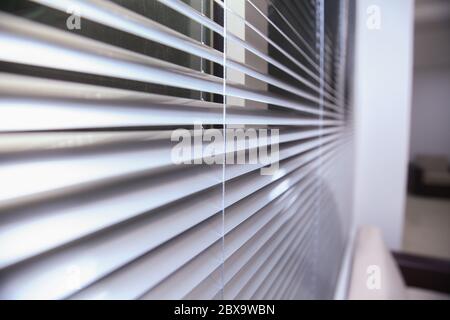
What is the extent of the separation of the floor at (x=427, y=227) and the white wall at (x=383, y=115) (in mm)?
889

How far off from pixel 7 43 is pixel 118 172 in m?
0.13

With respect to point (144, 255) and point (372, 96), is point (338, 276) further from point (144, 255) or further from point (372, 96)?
point (372, 96)

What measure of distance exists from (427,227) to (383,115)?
2268mm

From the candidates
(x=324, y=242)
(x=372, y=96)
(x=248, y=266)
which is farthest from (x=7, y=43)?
(x=372, y=96)

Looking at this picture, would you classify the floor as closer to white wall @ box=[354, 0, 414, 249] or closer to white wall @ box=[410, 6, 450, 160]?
white wall @ box=[354, 0, 414, 249]

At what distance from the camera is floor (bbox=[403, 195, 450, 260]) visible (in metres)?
3.06

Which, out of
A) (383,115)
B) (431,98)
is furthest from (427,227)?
(431,98)

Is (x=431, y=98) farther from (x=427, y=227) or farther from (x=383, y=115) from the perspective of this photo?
(x=383, y=115)

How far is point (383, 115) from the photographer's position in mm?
2453

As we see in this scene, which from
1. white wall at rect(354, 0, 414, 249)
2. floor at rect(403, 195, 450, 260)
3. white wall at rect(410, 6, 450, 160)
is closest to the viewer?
white wall at rect(354, 0, 414, 249)

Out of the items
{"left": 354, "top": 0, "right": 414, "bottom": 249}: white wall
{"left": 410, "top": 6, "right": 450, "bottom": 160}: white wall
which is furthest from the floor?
{"left": 410, "top": 6, "right": 450, "bottom": 160}: white wall

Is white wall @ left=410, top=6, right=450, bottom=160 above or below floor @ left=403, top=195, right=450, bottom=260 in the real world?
above

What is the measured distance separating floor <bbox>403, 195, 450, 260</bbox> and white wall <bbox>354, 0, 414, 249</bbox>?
889 mm

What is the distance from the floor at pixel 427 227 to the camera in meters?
3.06
